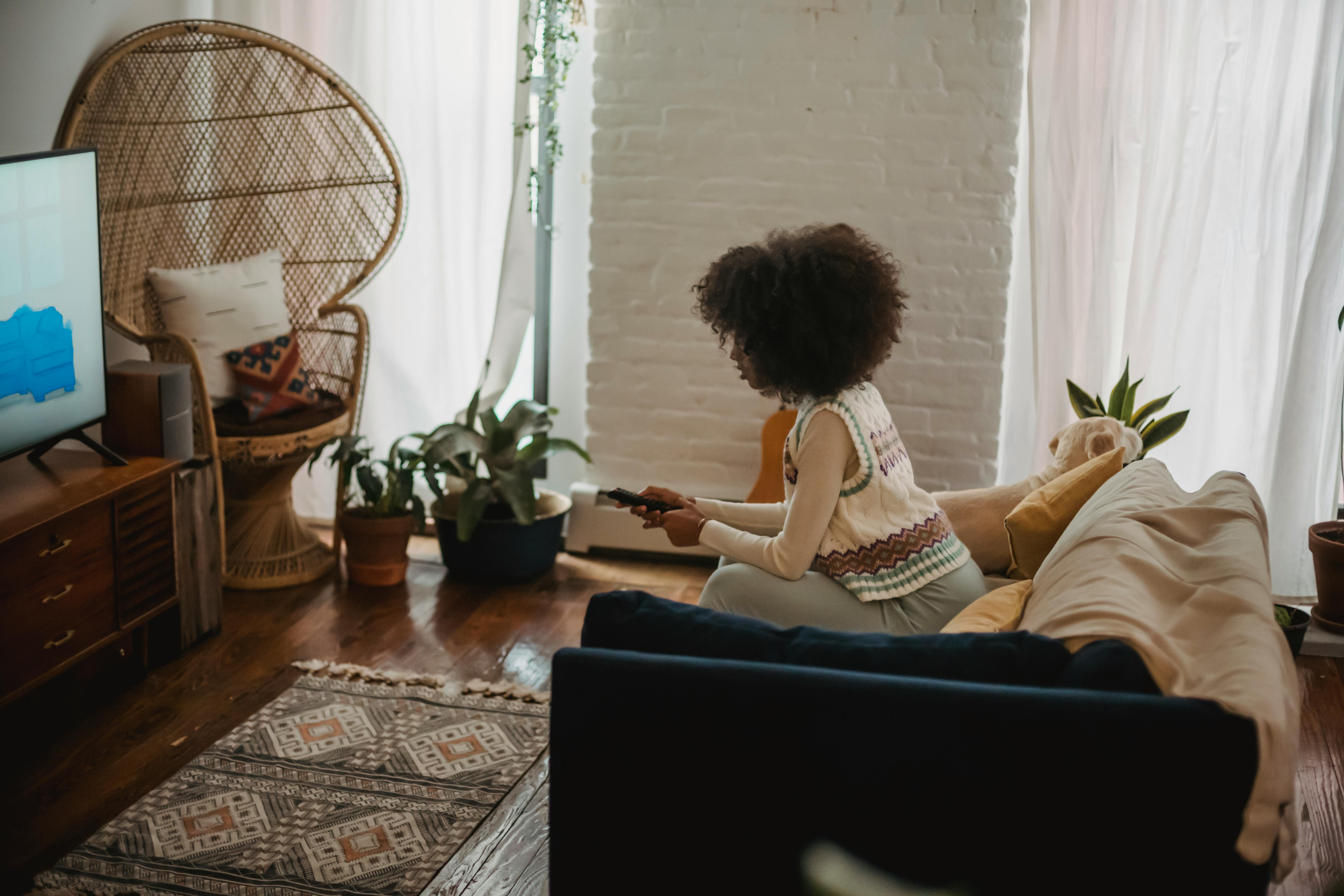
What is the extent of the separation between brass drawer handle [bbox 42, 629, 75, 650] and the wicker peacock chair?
775 millimetres

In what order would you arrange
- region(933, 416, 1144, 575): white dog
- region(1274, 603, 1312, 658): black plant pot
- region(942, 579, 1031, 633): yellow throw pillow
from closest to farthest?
1. region(942, 579, 1031, 633): yellow throw pillow
2. region(933, 416, 1144, 575): white dog
3. region(1274, 603, 1312, 658): black plant pot

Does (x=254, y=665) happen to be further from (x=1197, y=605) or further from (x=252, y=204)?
(x=1197, y=605)

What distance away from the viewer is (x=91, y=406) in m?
2.77

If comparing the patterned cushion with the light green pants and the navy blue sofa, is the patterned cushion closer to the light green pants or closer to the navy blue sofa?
the light green pants

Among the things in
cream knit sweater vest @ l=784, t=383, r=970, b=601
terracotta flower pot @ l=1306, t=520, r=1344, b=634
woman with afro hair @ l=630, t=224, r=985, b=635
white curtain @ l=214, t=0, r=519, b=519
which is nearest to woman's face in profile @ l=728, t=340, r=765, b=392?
woman with afro hair @ l=630, t=224, r=985, b=635

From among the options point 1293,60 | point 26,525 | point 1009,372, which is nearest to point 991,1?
point 1293,60

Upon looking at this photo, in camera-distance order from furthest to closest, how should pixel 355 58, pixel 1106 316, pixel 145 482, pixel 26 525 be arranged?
pixel 355 58 → pixel 1106 316 → pixel 145 482 → pixel 26 525

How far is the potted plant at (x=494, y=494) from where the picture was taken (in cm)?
346

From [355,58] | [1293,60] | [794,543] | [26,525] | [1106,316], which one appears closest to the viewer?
[794,543]

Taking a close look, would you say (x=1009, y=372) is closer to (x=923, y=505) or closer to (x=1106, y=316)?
(x=1106, y=316)

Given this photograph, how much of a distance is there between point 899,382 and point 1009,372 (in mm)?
363

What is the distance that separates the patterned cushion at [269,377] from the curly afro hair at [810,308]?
72.0 inches

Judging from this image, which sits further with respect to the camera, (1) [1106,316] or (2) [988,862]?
(1) [1106,316]

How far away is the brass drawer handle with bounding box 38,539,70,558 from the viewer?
242cm
